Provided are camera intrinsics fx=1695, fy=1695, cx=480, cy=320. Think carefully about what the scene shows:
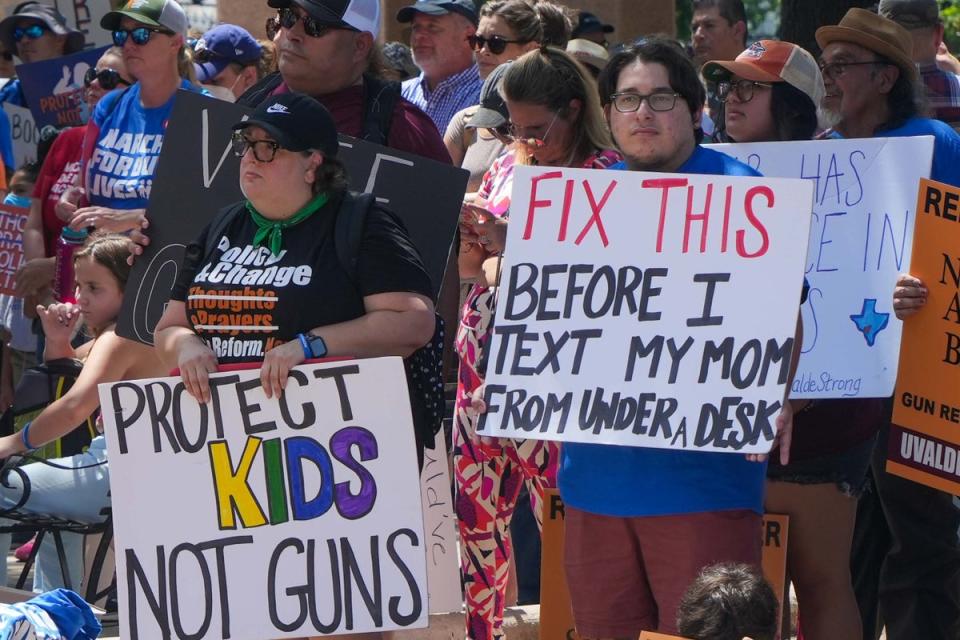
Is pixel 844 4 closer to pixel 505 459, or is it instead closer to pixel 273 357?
pixel 505 459

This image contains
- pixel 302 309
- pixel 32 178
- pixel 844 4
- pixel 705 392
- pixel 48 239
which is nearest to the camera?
pixel 705 392

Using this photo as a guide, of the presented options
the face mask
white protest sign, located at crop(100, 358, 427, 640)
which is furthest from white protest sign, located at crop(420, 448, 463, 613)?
the face mask

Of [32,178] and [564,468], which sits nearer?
[564,468]

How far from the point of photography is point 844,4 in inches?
364

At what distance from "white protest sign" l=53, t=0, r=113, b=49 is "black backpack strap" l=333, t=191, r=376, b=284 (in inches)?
214

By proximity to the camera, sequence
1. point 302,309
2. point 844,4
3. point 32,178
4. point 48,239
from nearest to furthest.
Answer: point 302,309
point 48,239
point 32,178
point 844,4

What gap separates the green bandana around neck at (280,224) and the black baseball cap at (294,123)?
13 cm

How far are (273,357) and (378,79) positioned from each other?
1350 millimetres

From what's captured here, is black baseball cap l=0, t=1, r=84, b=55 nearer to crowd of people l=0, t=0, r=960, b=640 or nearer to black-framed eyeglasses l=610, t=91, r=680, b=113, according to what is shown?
crowd of people l=0, t=0, r=960, b=640

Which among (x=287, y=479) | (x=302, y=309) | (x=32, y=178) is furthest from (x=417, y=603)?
(x=32, y=178)

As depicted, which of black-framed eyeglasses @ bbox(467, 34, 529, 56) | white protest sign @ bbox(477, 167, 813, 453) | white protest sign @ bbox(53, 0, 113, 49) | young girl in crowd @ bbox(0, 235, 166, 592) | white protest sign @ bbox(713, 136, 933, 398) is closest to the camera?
white protest sign @ bbox(477, 167, 813, 453)

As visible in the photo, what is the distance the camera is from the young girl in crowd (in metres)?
5.87

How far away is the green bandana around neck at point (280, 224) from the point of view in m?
4.37

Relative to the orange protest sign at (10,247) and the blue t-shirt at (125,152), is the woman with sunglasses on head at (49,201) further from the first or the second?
the blue t-shirt at (125,152)
